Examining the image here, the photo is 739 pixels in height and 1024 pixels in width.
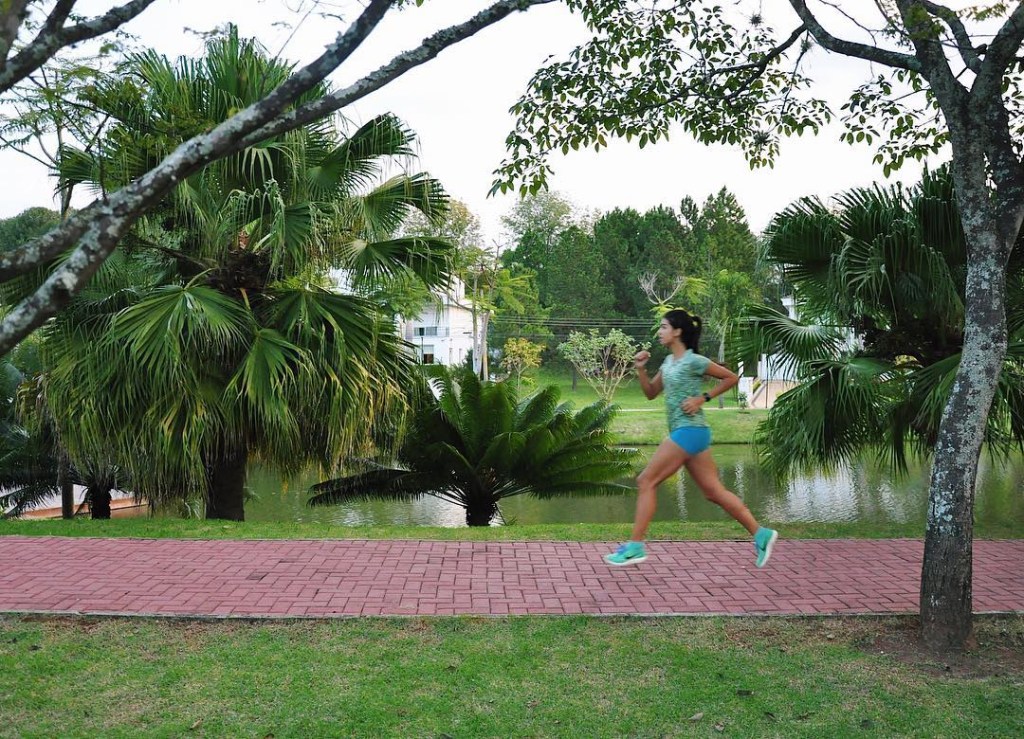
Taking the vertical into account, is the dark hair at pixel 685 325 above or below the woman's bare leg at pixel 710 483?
above

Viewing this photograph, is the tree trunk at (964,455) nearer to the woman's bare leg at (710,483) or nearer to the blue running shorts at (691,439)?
the woman's bare leg at (710,483)

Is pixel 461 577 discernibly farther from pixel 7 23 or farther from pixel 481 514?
pixel 481 514

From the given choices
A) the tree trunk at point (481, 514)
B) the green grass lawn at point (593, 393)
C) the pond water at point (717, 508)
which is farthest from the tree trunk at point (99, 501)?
the green grass lawn at point (593, 393)

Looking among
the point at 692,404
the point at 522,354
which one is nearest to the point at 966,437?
the point at 692,404

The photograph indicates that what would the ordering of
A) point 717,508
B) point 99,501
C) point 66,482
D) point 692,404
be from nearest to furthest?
1. point 692,404
2. point 66,482
3. point 99,501
4. point 717,508

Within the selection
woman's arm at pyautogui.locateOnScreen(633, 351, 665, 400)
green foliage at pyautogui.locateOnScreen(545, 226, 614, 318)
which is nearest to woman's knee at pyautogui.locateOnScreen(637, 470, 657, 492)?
woman's arm at pyautogui.locateOnScreen(633, 351, 665, 400)

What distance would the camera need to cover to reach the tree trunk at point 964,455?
498 centimetres

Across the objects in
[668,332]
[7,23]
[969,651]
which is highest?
[7,23]

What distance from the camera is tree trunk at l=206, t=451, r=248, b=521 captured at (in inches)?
420

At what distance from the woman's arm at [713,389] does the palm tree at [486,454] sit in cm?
709

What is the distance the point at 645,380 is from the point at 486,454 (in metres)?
7.43

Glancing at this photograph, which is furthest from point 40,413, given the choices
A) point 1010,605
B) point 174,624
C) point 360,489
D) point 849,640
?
point 1010,605

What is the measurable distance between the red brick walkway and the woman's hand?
128 cm

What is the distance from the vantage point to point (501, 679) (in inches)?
179
